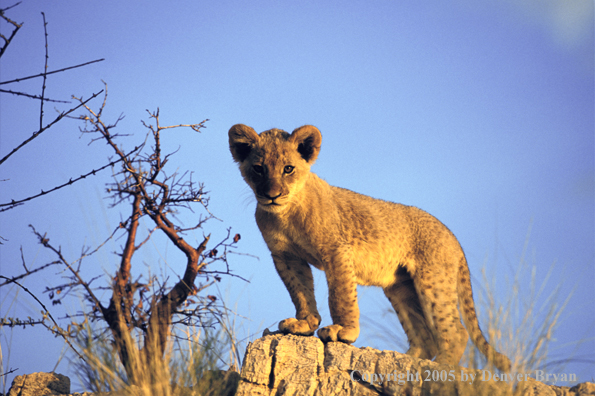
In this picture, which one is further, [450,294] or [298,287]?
[450,294]

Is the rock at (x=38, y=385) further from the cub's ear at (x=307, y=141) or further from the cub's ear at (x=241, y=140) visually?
the cub's ear at (x=307, y=141)

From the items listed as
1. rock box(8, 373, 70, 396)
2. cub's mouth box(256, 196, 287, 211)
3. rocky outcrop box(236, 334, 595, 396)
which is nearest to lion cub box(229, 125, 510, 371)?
cub's mouth box(256, 196, 287, 211)

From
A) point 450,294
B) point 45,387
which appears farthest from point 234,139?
point 45,387

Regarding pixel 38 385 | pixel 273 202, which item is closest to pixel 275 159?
pixel 273 202

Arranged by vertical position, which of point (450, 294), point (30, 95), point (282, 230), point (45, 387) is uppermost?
point (30, 95)

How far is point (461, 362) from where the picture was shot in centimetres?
517

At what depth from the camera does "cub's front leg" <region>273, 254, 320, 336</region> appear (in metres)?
5.69

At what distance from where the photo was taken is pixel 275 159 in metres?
5.90

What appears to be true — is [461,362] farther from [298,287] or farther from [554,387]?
[298,287]

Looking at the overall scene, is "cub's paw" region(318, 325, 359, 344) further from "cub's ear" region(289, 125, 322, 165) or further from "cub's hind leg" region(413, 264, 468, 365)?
"cub's ear" region(289, 125, 322, 165)

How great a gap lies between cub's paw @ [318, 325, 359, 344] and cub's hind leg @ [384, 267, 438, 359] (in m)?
1.57

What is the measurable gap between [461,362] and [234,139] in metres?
3.74

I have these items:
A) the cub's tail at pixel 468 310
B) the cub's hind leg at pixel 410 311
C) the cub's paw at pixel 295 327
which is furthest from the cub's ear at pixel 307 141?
the cub's tail at pixel 468 310

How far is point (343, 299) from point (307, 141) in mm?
2065
